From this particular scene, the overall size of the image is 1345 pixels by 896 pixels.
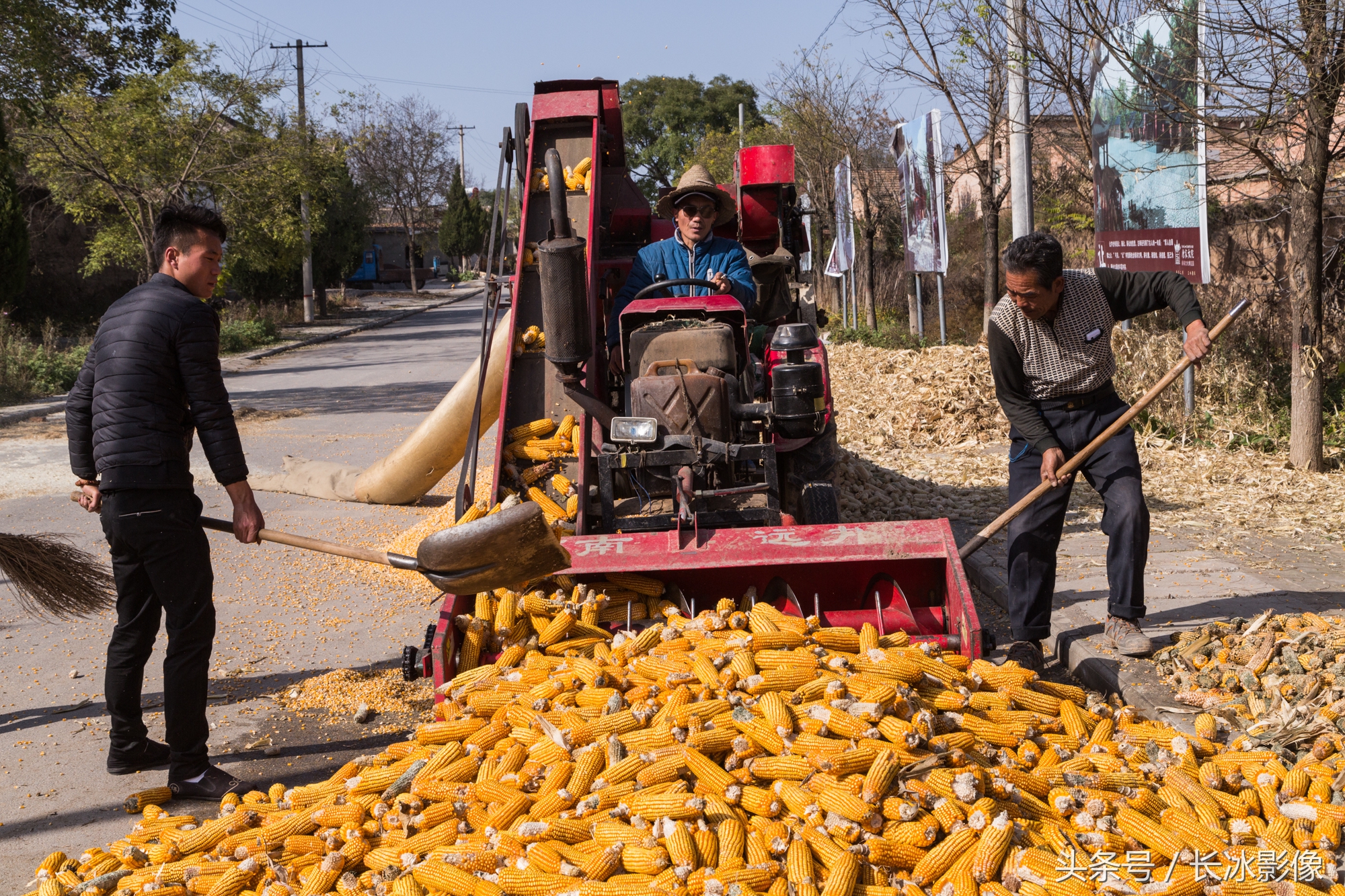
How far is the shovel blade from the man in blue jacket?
2.46 metres

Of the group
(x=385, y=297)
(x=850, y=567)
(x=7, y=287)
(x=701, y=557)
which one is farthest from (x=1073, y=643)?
(x=385, y=297)

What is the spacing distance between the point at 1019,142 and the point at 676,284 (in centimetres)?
690

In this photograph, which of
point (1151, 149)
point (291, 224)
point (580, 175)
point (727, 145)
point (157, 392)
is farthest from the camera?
point (727, 145)

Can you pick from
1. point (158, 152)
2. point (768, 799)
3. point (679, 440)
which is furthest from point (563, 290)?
point (158, 152)

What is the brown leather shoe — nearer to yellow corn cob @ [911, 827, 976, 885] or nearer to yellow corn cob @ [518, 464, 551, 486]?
yellow corn cob @ [911, 827, 976, 885]

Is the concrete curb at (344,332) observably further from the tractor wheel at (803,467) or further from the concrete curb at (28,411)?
the tractor wheel at (803,467)

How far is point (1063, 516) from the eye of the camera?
536 centimetres

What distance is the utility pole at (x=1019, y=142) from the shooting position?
1074 centimetres

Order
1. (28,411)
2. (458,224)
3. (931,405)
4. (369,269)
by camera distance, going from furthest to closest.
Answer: (458,224)
(369,269)
(28,411)
(931,405)

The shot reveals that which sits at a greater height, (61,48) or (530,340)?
(61,48)

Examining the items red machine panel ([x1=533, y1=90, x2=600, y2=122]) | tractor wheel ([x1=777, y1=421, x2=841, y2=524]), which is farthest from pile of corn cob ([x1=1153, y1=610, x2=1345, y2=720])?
red machine panel ([x1=533, y1=90, x2=600, y2=122])

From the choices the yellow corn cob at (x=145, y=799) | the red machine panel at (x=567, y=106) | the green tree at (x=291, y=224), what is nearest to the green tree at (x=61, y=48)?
the green tree at (x=291, y=224)

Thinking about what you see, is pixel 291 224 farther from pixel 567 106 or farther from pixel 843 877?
pixel 843 877

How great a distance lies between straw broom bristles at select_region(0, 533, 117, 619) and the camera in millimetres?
5098
